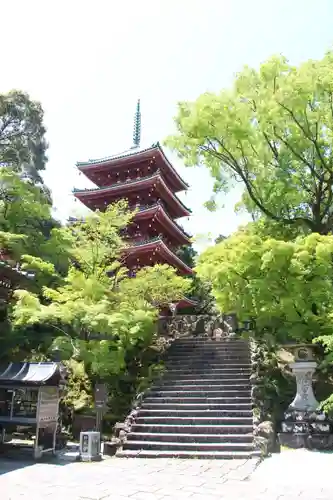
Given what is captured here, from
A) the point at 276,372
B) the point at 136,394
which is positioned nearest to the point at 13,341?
the point at 136,394

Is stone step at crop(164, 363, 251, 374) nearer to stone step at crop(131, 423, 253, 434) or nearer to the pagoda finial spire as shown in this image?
stone step at crop(131, 423, 253, 434)

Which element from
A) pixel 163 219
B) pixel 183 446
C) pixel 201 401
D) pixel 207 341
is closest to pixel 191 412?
pixel 201 401

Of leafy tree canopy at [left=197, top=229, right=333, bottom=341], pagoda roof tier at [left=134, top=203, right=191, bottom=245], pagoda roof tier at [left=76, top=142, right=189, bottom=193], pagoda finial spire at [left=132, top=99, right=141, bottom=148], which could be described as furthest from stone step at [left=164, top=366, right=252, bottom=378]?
pagoda finial spire at [left=132, top=99, right=141, bottom=148]

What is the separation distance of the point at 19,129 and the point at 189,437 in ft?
71.6

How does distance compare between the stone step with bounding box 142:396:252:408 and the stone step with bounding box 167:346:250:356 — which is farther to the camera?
the stone step with bounding box 167:346:250:356

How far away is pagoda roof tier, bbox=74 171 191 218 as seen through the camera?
26.3 meters

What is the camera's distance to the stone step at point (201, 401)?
1233 cm

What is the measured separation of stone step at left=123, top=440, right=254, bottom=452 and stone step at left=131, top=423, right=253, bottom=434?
521 millimetres

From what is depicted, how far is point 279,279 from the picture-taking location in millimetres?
13086

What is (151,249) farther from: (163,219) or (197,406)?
(197,406)

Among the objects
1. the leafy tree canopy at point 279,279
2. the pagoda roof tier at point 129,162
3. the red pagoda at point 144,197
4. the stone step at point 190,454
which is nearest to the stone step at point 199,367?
the leafy tree canopy at point 279,279

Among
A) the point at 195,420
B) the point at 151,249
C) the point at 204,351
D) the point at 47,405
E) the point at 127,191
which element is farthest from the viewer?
the point at 127,191

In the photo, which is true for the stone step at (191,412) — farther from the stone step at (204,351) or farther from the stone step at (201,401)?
the stone step at (204,351)

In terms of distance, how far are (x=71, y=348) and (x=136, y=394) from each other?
2526 mm
